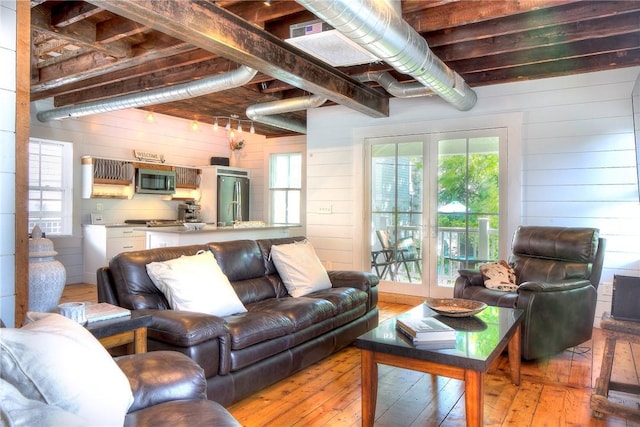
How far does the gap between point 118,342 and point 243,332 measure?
687 millimetres

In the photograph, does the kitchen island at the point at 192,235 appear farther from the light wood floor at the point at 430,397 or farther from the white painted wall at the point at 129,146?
the light wood floor at the point at 430,397

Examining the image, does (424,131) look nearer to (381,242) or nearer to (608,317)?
(381,242)

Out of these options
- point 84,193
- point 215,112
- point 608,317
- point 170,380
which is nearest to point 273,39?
point 170,380

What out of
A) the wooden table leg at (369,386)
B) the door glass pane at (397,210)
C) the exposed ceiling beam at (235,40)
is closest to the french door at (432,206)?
the door glass pane at (397,210)

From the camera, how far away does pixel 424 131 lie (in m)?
5.41

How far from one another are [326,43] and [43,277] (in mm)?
2254

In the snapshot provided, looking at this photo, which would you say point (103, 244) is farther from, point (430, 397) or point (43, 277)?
point (430, 397)

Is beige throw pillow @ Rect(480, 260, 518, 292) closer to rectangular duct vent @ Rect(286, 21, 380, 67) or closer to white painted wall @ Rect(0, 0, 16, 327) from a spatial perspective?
rectangular duct vent @ Rect(286, 21, 380, 67)

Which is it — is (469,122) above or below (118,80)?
below

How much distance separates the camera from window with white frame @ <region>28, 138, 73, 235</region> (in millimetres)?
6156

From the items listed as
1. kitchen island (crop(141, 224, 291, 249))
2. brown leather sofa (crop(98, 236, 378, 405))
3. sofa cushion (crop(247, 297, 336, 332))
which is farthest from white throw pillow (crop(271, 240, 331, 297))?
kitchen island (crop(141, 224, 291, 249))

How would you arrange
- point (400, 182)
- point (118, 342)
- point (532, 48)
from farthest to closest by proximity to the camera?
point (400, 182)
point (532, 48)
point (118, 342)

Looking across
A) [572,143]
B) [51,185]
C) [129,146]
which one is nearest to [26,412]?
[572,143]

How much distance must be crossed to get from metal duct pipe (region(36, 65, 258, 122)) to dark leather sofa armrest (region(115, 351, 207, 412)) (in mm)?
2832
